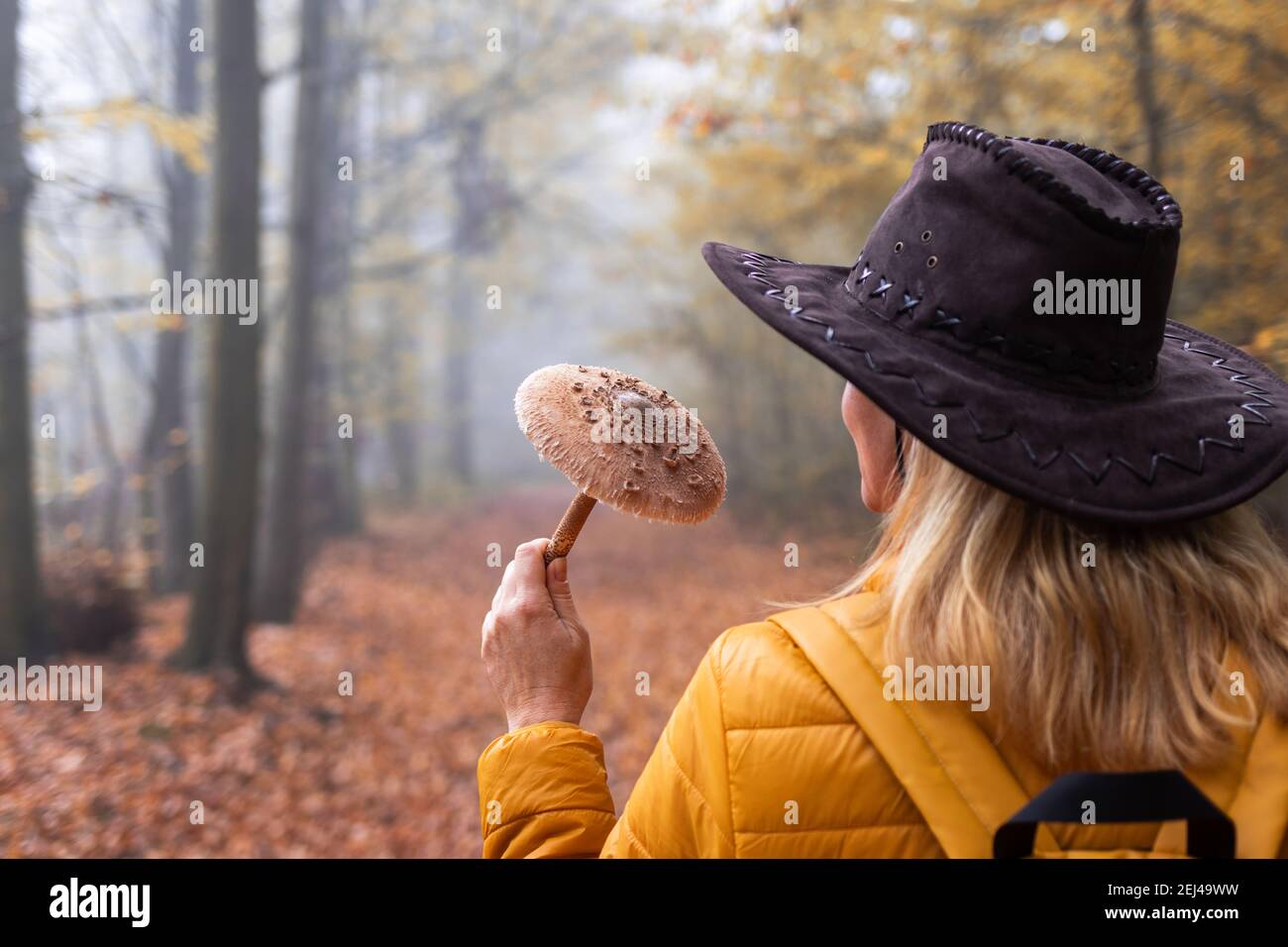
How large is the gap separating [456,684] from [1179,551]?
7.92 metres

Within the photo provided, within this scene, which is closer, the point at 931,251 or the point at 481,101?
the point at 931,251

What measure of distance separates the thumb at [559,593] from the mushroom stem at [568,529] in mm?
17

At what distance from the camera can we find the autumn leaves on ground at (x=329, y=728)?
5258mm

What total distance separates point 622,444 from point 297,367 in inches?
347

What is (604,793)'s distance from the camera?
1534 millimetres

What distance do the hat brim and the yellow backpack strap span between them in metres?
0.33

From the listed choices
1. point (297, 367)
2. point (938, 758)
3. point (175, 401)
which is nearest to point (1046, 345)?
point (938, 758)

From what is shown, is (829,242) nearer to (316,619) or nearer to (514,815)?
(316,619)

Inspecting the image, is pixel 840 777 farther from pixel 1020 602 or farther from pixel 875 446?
pixel 875 446

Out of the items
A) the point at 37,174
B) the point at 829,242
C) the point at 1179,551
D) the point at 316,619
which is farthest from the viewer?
the point at 829,242

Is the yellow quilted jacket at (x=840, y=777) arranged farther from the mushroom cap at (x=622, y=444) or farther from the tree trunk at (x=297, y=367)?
the tree trunk at (x=297, y=367)

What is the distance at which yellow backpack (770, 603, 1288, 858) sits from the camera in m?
1.05

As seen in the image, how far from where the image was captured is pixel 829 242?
1320 centimetres
